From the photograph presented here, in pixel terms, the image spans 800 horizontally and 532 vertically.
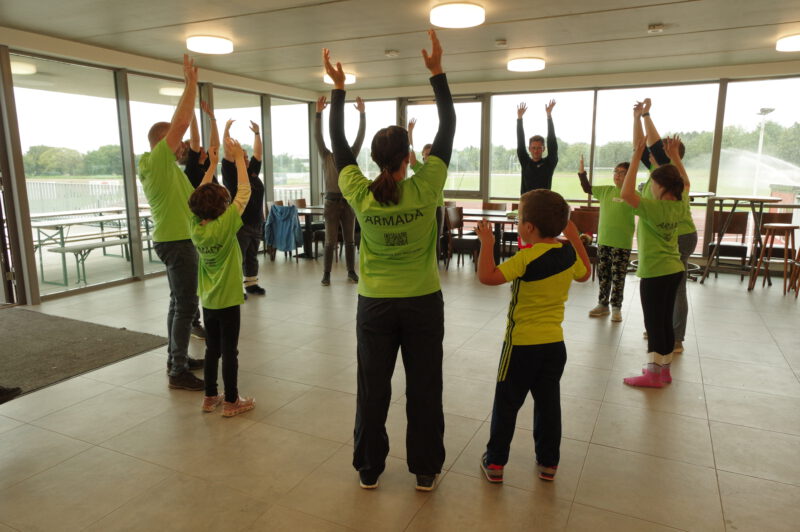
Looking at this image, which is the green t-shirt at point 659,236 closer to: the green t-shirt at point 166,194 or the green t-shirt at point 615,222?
the green t-shirt at point 615,222

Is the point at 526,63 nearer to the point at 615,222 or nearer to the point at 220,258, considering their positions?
the point at 615,222

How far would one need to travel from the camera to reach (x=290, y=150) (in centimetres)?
1000

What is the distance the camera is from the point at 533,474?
2.47 meters

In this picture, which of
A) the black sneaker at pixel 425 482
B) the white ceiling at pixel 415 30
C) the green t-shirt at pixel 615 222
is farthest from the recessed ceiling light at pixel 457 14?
the black sneaker at pixel 425 482

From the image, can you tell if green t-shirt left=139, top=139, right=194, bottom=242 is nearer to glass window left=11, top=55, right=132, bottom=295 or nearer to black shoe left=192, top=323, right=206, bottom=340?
black shoe left=192, top=323, right=206, bottom=340

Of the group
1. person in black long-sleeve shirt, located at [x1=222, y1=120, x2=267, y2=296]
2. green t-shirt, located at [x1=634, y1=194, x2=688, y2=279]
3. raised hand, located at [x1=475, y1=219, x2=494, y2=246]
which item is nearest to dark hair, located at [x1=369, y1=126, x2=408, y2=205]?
raised hand, located at [x1=475, y1=219, x2=494, y2=246]

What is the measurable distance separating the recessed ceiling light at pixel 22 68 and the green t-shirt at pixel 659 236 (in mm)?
6324

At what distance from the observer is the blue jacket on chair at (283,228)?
8102 mm

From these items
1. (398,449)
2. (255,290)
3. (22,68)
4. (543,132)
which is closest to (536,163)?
(255,290)

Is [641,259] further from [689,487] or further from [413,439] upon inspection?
[413,439]

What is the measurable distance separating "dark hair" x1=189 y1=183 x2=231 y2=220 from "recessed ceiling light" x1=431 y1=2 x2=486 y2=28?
2.70 metres

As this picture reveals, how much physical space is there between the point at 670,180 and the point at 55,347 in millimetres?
4704

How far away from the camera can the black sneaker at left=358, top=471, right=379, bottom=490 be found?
234 centimetres

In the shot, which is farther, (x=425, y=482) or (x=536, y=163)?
(x=536, y=163)
